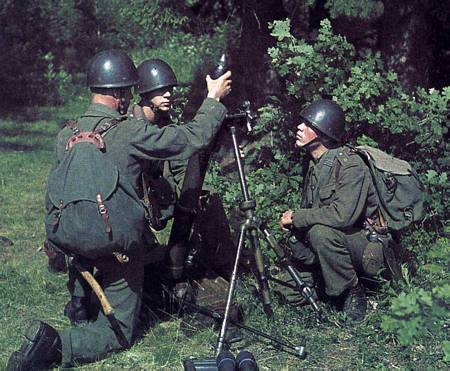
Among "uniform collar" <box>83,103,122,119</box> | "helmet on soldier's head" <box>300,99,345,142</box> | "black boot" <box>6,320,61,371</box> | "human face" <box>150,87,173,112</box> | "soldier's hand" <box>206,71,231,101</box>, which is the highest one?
"soldier's hand" <box>206,71,231,101</box>

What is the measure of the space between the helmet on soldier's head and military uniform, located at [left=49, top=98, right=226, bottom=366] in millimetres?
1008

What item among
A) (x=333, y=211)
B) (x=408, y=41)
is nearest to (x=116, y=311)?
(x=333, y=211)

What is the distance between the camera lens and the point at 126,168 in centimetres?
555

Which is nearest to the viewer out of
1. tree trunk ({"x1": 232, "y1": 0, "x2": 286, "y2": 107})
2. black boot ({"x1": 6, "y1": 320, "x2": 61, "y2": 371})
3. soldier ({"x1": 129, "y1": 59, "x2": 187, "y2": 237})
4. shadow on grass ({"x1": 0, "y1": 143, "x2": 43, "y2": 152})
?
black boot ({"x1": 6, "y1": 320, "x2": 61, "y2": 371})

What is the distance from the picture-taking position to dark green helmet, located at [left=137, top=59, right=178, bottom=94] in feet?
21.6

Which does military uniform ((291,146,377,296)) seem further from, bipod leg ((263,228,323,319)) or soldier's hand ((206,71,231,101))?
soldier's hand ((206,71,231,101))

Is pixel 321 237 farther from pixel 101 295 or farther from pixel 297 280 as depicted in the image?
pixel 101 295

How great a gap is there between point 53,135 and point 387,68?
7749 mm

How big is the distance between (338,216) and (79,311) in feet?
6.10

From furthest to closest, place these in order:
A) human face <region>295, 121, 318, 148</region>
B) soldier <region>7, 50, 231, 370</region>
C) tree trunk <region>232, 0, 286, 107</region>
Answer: tree trunk <region>232, 0, 286, 107</region> < human face <region>295, 121, 318, 148</region> < soldier <region>7, 50, 231, 370</region>

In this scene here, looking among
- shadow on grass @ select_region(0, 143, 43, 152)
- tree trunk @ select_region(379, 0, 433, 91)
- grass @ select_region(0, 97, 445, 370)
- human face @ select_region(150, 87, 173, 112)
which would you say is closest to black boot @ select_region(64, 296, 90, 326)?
grass @ select_region(0, 97, 445, 370)

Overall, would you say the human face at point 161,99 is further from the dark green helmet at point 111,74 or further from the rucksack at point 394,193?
the rucksack at point 394,193

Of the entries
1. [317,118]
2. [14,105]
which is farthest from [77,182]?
[14,105]

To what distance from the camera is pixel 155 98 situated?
665 centimetres
